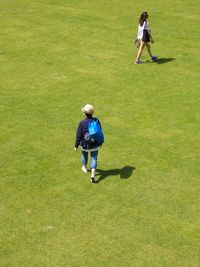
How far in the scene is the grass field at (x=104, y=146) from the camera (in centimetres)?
1070

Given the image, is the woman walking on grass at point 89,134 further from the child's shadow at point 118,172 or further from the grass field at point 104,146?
the grass field at point 104,146

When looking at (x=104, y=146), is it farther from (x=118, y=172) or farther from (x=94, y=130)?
(x=94, y=130)

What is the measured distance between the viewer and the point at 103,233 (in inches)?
432

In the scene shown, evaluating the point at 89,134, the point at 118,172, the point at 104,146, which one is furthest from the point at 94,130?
the point at 104,146

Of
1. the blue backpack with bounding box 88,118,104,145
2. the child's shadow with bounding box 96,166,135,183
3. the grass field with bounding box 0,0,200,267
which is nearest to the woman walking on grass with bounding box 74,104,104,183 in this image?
the blue backpack with bounding box 88,118,104,145

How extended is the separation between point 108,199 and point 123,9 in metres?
17.4

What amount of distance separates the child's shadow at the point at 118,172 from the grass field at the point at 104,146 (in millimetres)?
52

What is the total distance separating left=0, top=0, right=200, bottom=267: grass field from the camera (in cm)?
1070

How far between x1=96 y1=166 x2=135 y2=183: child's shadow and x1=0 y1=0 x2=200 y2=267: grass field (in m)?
0.05

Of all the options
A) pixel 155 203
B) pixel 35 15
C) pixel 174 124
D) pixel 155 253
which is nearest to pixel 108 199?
pixel 155 203

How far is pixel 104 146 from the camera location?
47.5 feet

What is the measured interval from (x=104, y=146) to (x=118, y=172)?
143cm

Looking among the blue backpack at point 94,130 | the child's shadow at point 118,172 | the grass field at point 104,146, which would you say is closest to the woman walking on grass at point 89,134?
the blue backpack at point 94,130

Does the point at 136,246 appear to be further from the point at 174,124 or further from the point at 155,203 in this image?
the point at 174,124
